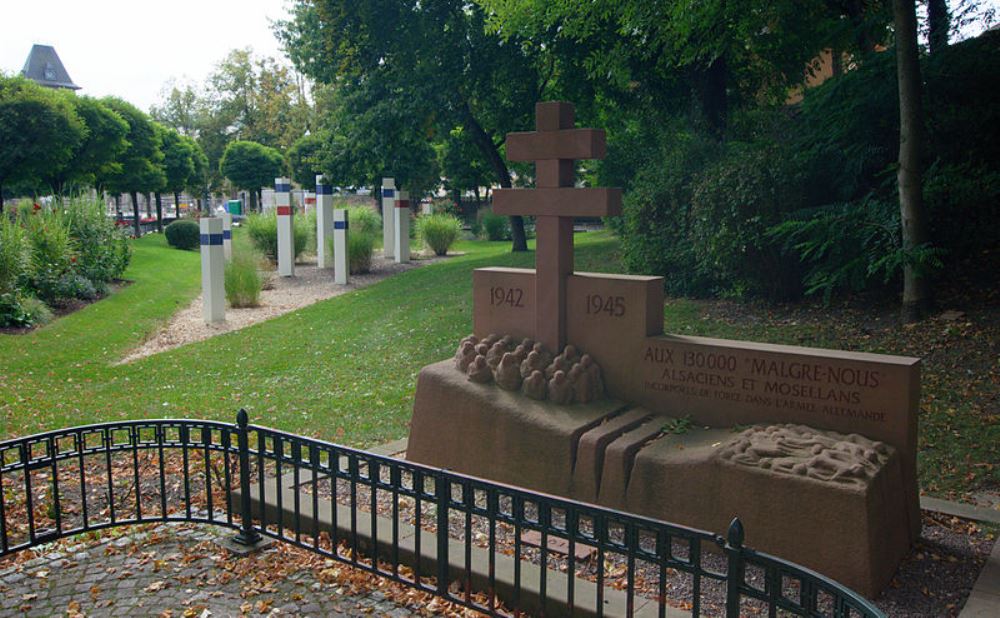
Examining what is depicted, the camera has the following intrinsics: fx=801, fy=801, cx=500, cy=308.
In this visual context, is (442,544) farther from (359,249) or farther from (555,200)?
(359,249)

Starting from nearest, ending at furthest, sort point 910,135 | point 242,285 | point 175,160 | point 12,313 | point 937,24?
point 910,135 < point 937,24 < point 12,313 < point 242,285 < point 175,160

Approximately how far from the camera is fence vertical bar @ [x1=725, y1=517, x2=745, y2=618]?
117 inches

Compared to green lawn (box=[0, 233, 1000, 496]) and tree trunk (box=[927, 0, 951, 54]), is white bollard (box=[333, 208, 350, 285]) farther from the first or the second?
tree trunk (box=[927, 0, 951, 54])

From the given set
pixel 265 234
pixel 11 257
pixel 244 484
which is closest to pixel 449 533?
pixel 244 484

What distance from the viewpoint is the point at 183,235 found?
3092cm

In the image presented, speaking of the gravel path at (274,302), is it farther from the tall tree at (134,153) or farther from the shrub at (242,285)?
the tall tree at (134,153)

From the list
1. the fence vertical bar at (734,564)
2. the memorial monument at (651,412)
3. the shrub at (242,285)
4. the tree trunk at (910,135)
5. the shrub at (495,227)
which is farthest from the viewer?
the shrub at (495,227)

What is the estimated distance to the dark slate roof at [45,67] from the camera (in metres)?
83.6

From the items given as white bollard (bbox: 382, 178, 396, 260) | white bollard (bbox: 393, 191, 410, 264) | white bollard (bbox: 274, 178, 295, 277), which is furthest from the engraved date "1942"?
white bollard (bbox: 382, 178, 396, 260)

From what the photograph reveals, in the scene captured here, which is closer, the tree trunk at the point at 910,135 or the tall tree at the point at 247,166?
the tree trunk at the point at 910,135

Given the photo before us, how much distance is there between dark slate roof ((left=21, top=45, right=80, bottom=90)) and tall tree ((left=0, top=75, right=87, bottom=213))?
68.3 m

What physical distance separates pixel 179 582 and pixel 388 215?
2090 cm

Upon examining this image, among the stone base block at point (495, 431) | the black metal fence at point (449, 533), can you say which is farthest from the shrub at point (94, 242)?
the stone base block at point (495, 431)

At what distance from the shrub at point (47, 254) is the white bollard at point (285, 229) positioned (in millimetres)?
5414
